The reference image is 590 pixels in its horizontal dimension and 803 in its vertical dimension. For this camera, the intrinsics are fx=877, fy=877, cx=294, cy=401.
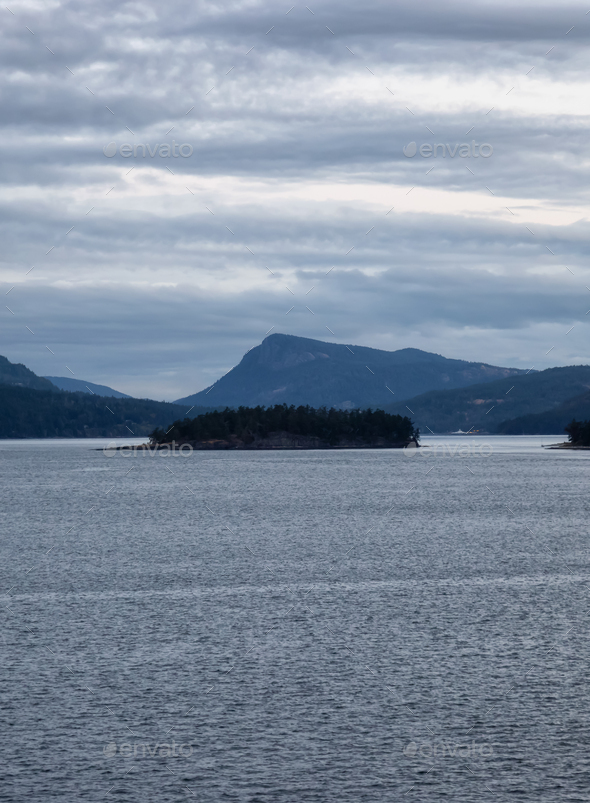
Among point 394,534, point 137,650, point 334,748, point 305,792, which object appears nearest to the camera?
point 305,792

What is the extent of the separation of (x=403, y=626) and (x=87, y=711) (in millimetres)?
12243

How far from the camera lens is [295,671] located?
2273 cm

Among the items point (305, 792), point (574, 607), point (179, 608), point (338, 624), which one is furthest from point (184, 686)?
point (574, 607)

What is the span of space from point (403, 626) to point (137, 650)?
8.75 m

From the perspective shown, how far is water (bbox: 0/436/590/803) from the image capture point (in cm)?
1591

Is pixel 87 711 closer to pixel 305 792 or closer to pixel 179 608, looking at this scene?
pixel 305 792

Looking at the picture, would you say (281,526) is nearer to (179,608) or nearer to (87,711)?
(179,608)

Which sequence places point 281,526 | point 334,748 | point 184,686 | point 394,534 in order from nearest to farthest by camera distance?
point 334,748
point 184,686
point 394,534
point 281,526

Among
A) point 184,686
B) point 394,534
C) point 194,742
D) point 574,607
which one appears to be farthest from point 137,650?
point 394,534

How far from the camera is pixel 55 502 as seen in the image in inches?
3752

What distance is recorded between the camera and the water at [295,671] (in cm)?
1591

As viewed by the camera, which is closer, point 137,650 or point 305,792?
point 305,792

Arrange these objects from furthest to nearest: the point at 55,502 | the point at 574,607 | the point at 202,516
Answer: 1. the point at 55,502
2. the point at 202,516
3. the point at 574,607

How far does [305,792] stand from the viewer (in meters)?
15.1
